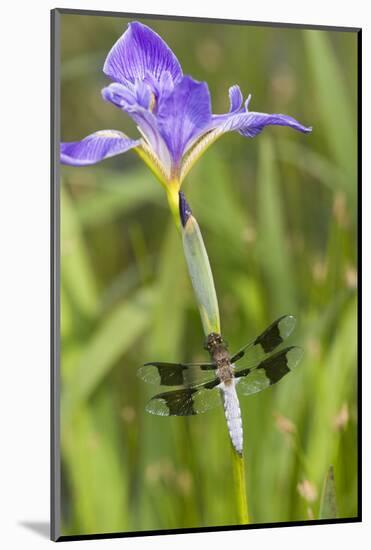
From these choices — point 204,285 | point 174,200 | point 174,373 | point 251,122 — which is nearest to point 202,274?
point 204,285

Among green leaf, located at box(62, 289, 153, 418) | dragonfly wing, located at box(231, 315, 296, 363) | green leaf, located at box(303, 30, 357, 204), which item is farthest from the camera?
green leaf, located at box(303, 30, 357, 204)

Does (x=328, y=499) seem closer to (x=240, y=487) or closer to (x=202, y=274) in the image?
(x=240, y=487)

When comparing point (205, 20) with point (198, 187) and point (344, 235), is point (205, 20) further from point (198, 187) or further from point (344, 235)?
point (344, 235)

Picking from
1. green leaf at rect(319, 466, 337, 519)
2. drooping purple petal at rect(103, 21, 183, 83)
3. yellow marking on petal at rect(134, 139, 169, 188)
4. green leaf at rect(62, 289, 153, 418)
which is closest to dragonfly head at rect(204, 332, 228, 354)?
green leaf at rect(62, 289, 153, 418)

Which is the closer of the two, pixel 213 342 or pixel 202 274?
pixel 202 274

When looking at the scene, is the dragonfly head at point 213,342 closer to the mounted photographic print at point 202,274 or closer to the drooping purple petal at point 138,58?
the mounted photographic print at point 202,274

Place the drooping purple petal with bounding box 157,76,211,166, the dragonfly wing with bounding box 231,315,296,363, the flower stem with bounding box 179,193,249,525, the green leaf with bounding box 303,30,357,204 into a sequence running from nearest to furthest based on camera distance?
the flower stem with bounding box 179,193,249,525, the drooping purple petal with bounding box 157,76,211,166, the dragonfly wing with bounding box 231,315,296,363, the green leaf with bounding box 303,30,357,204

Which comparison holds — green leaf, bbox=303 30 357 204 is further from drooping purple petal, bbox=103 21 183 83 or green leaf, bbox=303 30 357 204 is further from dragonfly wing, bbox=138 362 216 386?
dragonfly wing, bbox=138 362 216 386

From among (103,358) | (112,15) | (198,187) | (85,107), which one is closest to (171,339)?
(103,358)

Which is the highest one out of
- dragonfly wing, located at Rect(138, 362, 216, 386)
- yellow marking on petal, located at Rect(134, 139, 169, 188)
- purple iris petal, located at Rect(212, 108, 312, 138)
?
purple iris petal, located at Rect(212, 108, 312, 138)
